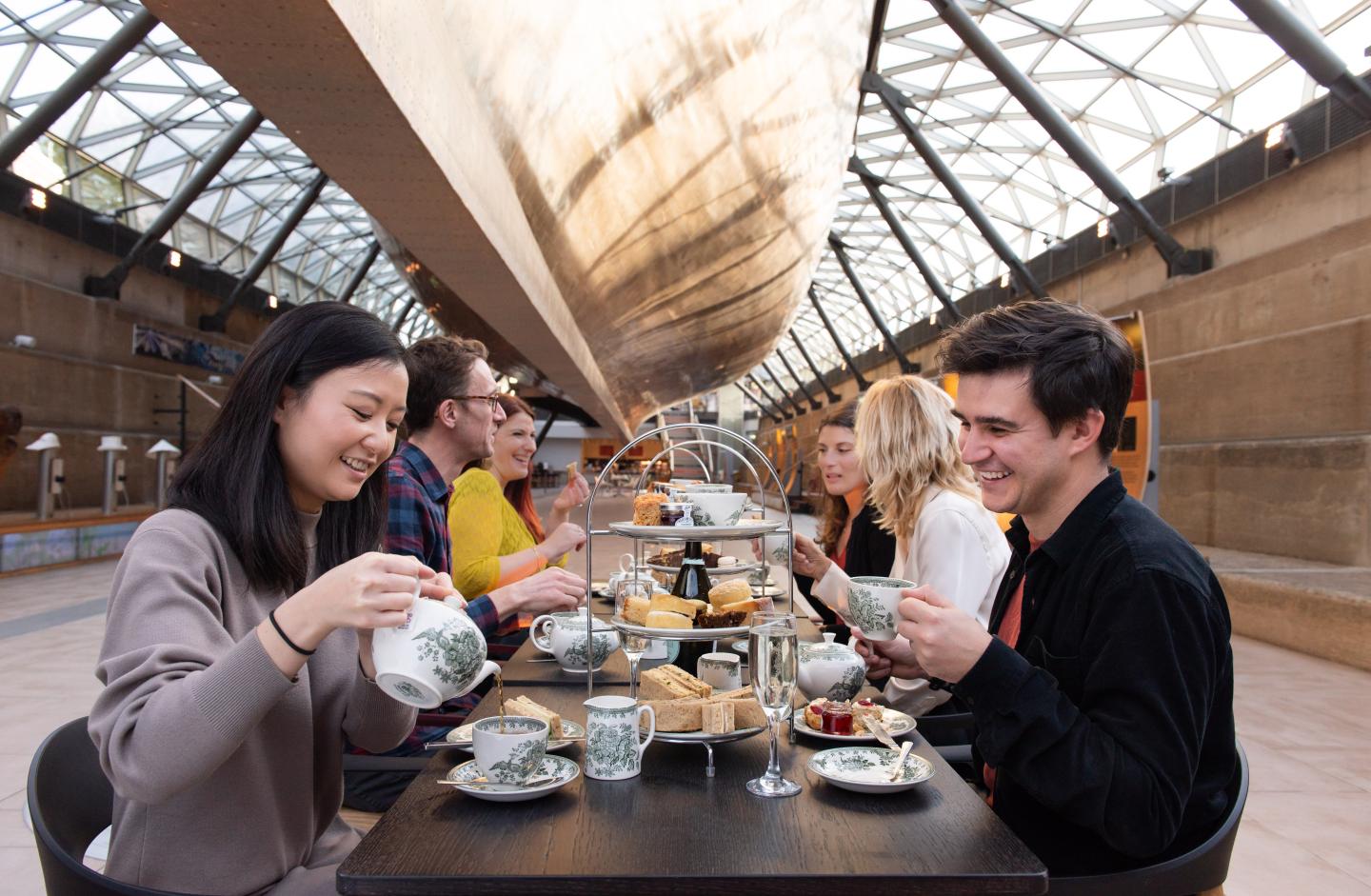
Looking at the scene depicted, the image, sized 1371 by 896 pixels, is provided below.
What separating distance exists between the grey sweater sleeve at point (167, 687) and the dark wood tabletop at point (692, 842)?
0.68 feet

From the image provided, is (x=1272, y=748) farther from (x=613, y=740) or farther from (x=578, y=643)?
(x=613, y=740)

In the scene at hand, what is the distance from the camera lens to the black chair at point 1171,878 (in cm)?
120

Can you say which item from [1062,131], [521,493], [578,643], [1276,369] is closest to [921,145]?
[1062,131]

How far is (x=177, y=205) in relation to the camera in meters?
13.7

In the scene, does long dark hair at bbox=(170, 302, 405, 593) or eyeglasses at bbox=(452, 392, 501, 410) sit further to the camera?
eyeglasses at bbox=(452, 392, 501, 410)

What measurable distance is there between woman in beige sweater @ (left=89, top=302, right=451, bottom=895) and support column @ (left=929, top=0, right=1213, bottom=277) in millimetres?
9671

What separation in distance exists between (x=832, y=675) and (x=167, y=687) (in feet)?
3.58

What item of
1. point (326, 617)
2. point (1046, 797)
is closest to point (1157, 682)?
point (1046, 797)

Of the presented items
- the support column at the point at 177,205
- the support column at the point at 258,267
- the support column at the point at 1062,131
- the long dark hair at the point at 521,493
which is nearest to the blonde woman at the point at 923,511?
the long dark hair at the point at 521,493

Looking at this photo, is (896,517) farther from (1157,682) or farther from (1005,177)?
(1005,177)

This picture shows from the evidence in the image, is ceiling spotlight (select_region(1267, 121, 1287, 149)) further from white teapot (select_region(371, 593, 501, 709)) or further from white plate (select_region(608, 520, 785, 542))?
white teapot (select_region(371, 593, 501, 709))

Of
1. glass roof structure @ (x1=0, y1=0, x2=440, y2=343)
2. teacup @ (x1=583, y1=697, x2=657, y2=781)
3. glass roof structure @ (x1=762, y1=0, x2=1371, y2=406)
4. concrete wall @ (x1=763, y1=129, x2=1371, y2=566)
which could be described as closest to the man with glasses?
teacup @ (x1=583, y1=697, x2=657, y2=781)

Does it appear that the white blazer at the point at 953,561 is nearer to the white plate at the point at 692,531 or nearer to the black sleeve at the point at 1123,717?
the white plate at the point at 692,531

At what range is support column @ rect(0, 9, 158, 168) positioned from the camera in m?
9.06
